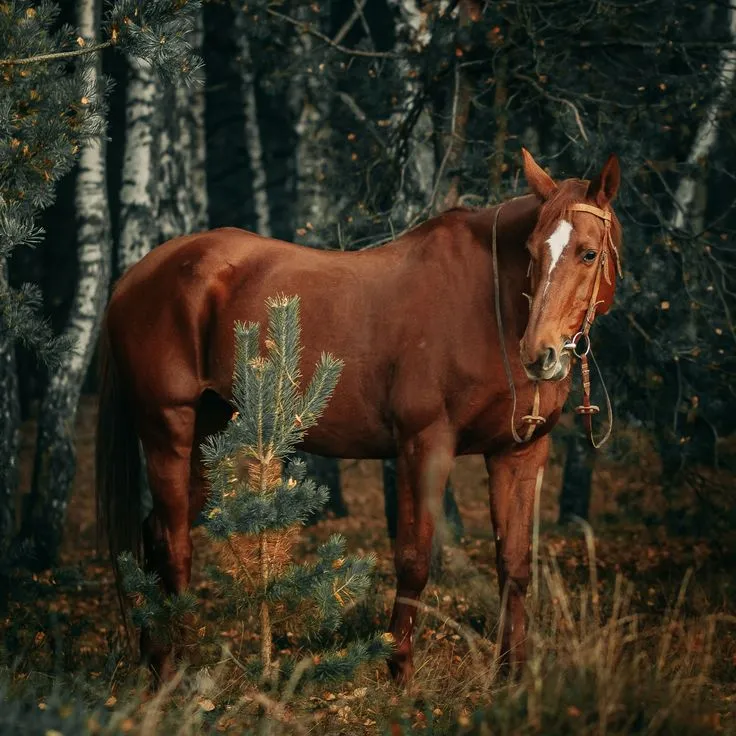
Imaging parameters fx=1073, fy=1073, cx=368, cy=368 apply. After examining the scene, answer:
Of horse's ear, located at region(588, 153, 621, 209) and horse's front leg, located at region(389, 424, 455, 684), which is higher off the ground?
horse's ear, located at region(588, 153, 621, 209)

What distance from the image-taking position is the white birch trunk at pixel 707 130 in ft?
25.3

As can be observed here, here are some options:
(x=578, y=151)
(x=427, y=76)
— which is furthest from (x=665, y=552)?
(x=427, y=76)

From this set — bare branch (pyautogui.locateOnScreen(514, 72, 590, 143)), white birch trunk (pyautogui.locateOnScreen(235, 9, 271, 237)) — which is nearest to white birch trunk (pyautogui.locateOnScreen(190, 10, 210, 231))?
white birch trunk (pyautogui.locateOnScreen(235, 9, 271, 237))

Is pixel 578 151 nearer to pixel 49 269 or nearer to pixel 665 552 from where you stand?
pixel 665 552

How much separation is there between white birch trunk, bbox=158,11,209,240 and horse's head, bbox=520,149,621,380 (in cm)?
547

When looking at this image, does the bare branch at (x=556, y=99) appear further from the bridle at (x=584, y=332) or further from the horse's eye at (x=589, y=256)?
the horse's eye at (x=589, y=256)

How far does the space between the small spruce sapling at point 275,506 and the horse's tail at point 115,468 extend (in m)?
1.84

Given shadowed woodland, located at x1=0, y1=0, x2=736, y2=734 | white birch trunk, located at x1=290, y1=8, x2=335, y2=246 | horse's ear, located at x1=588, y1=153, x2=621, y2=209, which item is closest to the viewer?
shadowed woodland, located at x1=0, y1=0, x2=736, y2=734

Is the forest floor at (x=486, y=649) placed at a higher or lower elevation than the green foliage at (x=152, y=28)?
lower

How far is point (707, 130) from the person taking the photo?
27.7ft

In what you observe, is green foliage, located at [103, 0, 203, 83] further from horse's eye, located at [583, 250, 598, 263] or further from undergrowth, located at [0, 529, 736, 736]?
undergrowth, located at [0, 529, 736, 736]

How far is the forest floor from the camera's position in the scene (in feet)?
12.9

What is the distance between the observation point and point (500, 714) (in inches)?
153

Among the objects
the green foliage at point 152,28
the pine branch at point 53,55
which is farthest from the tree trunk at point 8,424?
Result: the green foliage at point 152,28
